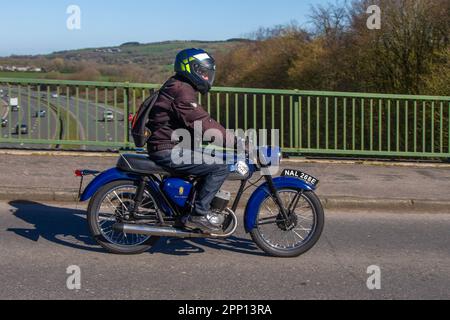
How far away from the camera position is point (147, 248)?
641 cm

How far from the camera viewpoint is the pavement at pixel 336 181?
898cm

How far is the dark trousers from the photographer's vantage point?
620cm

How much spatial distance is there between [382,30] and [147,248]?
1693 centimetres

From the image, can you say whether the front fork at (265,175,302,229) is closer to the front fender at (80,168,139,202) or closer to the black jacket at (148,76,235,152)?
the black jacket at (148,76,235,152)

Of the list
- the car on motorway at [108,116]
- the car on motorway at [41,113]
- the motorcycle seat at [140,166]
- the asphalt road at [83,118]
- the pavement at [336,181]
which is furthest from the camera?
the car on motorway at [41,113]

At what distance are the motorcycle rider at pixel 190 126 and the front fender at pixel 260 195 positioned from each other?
1.11ft

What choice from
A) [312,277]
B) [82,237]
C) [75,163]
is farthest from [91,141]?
[312,277]

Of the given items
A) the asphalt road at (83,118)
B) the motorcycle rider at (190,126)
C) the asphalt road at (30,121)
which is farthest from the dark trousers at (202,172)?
the asphalt road at (30,121)

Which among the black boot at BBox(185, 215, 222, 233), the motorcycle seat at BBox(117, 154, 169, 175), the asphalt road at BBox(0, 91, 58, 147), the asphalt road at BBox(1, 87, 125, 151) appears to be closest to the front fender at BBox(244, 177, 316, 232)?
the black boot at BBox(185, 215, 222, 233)

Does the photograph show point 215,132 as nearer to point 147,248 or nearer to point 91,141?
point 147,248

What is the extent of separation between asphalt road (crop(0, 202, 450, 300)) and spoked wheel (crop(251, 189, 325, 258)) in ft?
0.41

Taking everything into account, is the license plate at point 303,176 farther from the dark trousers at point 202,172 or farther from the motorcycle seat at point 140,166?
the motorcycle seat at point 140,166

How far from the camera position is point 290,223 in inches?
255

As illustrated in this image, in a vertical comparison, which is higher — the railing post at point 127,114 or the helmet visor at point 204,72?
the helmet visor at point 204,72
